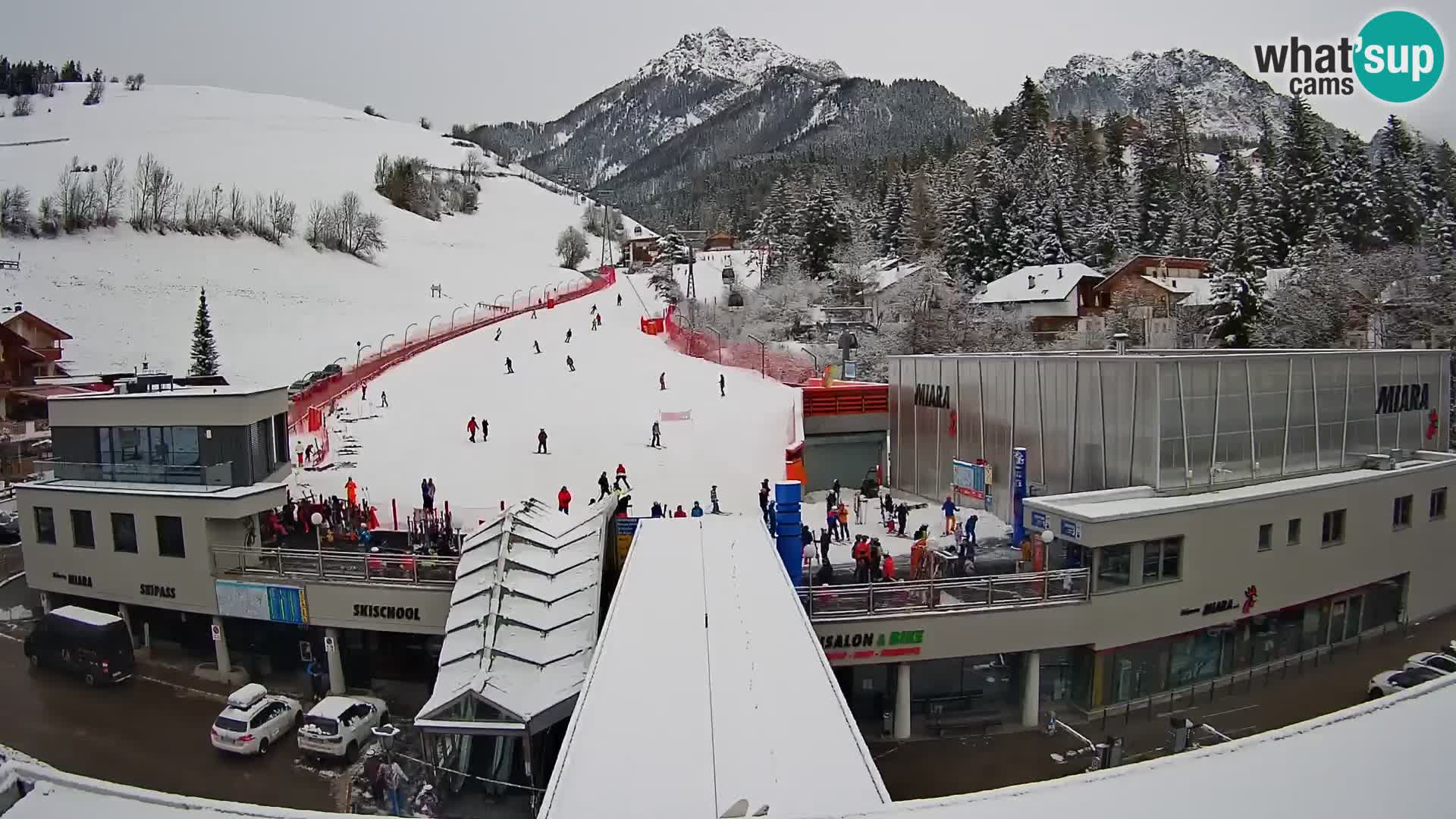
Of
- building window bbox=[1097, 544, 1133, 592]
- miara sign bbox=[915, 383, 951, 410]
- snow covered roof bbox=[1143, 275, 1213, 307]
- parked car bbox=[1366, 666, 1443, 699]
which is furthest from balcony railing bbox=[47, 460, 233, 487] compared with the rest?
snow covered roof bbox=[1143, 275, 1213, 307]

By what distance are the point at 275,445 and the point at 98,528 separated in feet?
13.0

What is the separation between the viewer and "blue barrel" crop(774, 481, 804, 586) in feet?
50.2

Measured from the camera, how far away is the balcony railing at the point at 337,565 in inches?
673

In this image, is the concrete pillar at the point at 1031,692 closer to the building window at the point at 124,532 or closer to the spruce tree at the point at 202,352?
the building window at the point at 124,532

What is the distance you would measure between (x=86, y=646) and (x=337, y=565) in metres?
5.56

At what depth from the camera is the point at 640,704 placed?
7992 millimetres

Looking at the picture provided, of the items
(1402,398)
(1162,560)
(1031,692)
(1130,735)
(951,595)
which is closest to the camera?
(1130,735)

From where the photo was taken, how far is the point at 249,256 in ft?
232

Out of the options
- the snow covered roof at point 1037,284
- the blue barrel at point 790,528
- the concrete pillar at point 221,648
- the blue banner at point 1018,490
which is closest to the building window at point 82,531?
the concrete pillar at point 221,648

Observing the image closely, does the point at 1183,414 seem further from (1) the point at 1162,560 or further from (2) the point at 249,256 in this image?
(2) the point at 249,256

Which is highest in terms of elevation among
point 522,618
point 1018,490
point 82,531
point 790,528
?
point 790,528

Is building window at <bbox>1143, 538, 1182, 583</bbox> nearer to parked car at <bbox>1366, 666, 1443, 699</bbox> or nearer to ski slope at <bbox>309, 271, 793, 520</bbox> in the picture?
parked car at <bbox>1366, 666, 1443, 699</bbox>

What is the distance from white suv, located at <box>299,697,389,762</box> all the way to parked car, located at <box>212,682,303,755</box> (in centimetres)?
66

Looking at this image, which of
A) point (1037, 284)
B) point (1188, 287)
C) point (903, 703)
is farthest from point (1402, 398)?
point (1188, 287)
